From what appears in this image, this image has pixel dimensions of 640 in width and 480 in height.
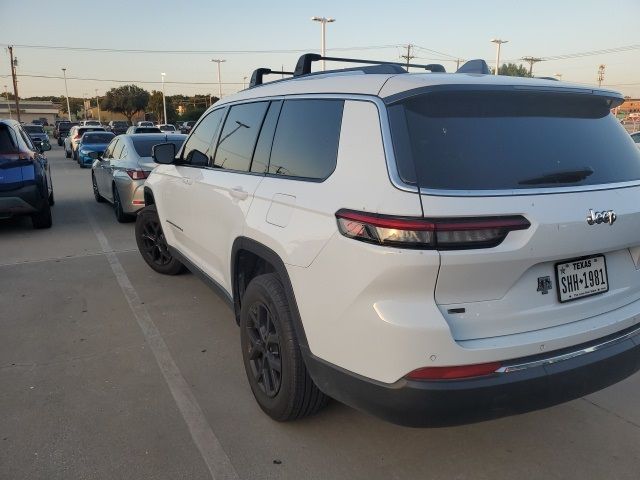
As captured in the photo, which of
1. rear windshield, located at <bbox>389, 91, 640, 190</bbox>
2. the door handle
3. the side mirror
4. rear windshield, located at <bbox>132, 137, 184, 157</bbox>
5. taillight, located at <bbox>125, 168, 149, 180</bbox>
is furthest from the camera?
rear windshield, located at <bbox>132, 137, 184, 157</bbox>

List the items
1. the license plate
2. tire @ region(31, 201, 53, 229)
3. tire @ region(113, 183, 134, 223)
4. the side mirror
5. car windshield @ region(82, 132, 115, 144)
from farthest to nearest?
1. car windshield @ region(82, 132, 115, 144)
2. tire @ region(113, 183, 134, 223)
3. tire @ region(31, 201, 53, 229)
4. the side mirror
5. the license plate

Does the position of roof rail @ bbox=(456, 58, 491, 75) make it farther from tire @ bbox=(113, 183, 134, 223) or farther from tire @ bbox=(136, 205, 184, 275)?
tire @ bbox=(113, 183, 134, 223)

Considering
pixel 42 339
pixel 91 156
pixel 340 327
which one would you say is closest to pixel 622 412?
pixel 340 327

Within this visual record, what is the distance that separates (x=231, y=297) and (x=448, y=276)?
1932 mm

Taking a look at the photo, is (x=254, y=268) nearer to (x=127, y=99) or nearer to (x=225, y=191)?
(x=225, y=191)

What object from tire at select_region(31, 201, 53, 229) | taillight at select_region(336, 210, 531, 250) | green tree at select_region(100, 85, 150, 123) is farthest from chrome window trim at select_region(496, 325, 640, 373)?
green tree at select_region(100, 85, 150, 123)

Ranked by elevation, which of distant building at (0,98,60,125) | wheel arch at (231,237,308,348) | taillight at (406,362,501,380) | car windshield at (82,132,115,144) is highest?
distant building at (0,98,60,125)

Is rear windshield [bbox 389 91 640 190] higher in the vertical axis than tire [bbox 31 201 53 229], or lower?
higher

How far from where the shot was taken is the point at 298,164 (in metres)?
2.77

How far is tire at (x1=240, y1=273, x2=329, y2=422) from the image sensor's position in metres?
2.65

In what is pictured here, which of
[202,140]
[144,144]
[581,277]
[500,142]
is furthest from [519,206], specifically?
[144,144]

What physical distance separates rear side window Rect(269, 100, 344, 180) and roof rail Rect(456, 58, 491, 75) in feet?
3.04

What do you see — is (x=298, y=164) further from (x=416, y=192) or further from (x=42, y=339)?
(x=42, y=339)

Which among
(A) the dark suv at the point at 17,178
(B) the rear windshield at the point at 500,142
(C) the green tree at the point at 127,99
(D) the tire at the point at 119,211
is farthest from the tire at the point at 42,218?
(C) the green tree at the point at 127,99
